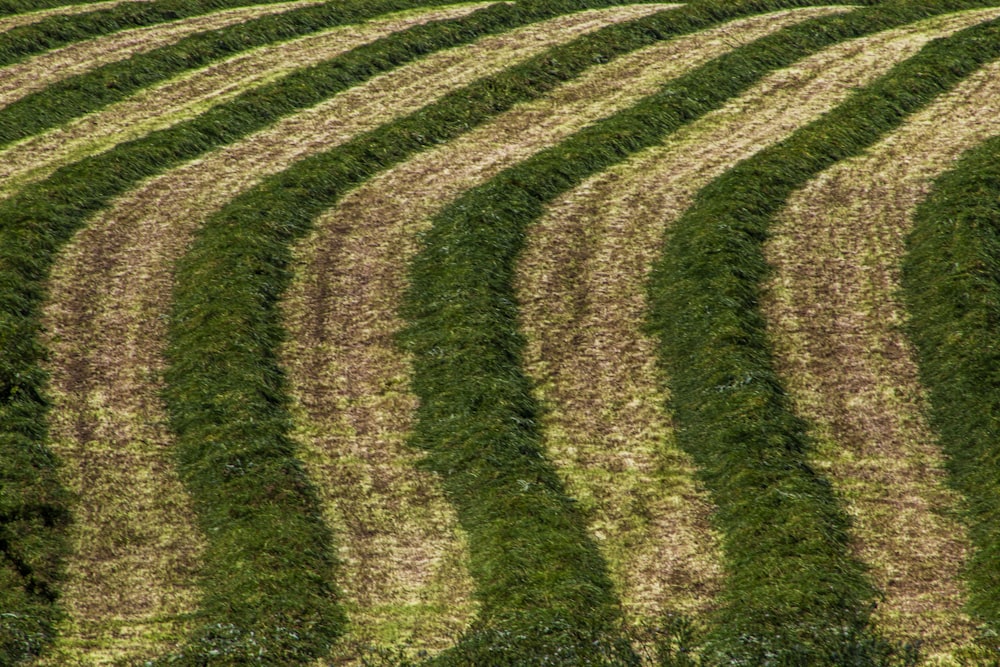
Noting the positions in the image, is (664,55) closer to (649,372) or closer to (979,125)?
(979,125)

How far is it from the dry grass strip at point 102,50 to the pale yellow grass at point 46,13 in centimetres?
304

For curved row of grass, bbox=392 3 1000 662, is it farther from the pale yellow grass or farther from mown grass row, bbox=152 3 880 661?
the pale yellow grass

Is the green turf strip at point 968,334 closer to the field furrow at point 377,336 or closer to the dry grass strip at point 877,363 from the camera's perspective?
the dry grass strip at point 877,363

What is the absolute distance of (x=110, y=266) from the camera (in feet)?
88.5

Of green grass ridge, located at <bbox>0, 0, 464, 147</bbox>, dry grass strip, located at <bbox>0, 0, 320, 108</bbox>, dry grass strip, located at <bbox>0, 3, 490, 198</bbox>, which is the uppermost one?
dry grass strip, located at <bbox>0, 0, 320, 108</bbox>

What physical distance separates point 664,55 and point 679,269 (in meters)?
19.0

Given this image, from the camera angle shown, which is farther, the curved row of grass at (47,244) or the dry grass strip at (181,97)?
the dry grass strip at (181,97)

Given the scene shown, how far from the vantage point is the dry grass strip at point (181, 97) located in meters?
33.2

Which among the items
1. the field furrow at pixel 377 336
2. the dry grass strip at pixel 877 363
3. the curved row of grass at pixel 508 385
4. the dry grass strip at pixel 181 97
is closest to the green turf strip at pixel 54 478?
the field furrow at pixel 377 336

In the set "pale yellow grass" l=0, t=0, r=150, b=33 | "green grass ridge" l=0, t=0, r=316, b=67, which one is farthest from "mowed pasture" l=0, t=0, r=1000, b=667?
"pale yellow grass" l=0, t=0, r=150, b=33

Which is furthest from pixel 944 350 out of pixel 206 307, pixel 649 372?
pixel 206 307

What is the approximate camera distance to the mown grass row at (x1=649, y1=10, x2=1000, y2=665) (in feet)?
53.1

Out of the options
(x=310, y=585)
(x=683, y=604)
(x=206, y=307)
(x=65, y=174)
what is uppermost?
(x=65, y=174)

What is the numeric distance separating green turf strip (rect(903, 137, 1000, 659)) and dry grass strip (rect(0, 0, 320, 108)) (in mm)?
30127
